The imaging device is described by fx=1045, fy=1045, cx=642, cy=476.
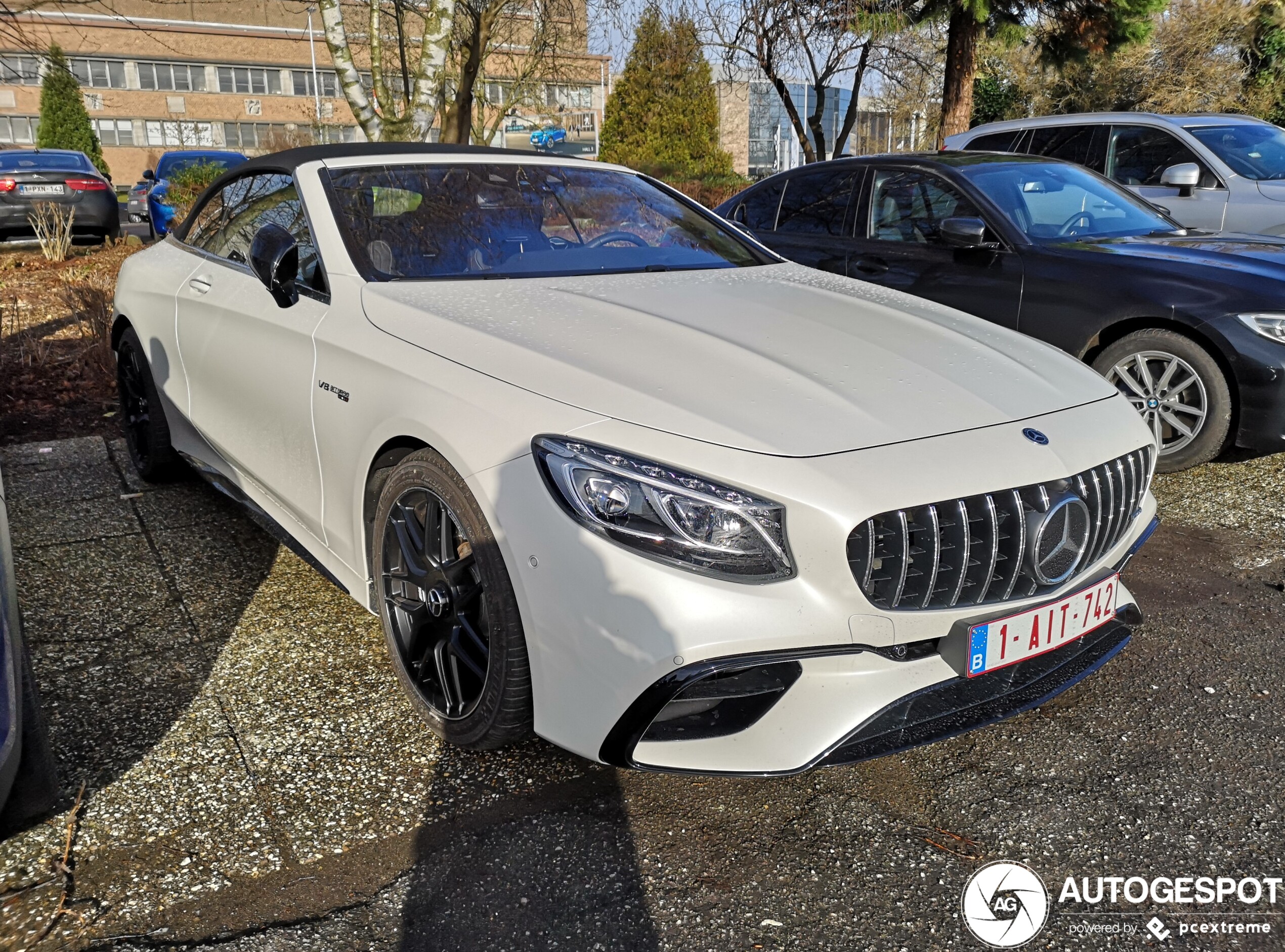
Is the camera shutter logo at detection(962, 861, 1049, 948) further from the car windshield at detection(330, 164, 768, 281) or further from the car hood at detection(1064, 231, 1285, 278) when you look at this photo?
the car hood at detection(1064, 231, 1285, 278)

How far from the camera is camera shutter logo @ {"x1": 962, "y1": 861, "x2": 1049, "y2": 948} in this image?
2062mm

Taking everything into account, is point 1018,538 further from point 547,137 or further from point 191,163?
point 547,137

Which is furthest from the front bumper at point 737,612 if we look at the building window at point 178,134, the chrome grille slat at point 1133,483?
the building window at point 178,134

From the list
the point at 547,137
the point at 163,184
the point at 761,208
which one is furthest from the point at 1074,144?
the point at 547,137

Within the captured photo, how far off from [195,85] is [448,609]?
209 ft

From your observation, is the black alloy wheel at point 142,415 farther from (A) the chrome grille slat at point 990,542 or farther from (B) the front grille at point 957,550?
(A) the chrome grille slat at point 990,542

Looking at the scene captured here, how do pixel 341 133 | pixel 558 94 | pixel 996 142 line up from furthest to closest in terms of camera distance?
1. pixel 341 133
2. pixel 558 94
3. pixel 996 142

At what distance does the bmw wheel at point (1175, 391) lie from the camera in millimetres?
4703

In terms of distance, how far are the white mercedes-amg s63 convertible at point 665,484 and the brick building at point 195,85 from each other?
163 ft

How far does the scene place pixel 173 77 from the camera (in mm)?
56438

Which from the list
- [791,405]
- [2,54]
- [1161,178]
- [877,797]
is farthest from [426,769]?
[2,54]

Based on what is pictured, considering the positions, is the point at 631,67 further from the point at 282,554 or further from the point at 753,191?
the point at 282,554

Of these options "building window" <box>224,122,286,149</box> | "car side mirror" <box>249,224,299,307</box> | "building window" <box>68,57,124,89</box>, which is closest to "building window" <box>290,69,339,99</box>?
"building window" <box>224,122,286,149</box>

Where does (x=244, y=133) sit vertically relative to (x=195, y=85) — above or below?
below
